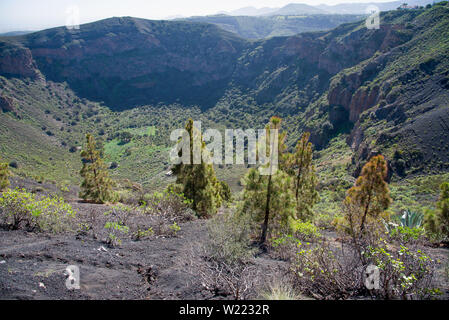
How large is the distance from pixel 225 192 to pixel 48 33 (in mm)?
116379

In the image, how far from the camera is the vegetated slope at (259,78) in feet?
134

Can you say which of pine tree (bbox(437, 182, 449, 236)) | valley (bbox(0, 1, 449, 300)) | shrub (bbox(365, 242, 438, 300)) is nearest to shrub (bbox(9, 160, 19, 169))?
valley (bbox(0, 1, 449, 300))

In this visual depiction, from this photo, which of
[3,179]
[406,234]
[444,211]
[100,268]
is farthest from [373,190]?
[3,179]

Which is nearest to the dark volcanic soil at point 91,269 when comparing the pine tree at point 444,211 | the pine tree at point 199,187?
the pine tree at point 199,187

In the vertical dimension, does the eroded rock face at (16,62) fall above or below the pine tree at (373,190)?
above

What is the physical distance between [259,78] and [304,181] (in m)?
90.4

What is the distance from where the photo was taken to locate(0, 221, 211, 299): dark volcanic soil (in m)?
4.46

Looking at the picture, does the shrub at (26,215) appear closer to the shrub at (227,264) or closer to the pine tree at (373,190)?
the shrub at (227,264)

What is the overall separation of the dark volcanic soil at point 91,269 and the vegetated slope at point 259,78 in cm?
3311

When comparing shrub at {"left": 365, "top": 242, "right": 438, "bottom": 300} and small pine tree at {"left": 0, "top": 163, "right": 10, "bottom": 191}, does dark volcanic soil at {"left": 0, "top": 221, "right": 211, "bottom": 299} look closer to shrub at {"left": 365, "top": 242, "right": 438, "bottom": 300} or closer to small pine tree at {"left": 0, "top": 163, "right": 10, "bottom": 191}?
shrub at {"left": 365, "top": 242, "right": 438, "bottom": 300}

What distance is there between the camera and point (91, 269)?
530 cm

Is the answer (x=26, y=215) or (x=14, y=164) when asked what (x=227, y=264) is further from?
(x=14, y=164)

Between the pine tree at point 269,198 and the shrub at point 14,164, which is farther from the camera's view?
the shrub at point 14,164

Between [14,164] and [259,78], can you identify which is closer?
[14,164]
